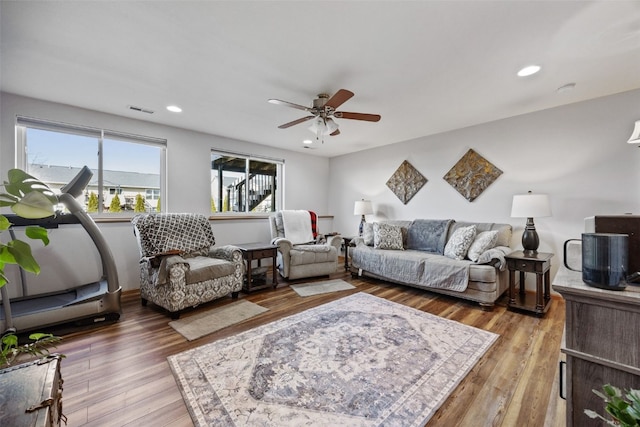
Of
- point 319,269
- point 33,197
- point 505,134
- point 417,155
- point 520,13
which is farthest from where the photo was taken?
point 417,155

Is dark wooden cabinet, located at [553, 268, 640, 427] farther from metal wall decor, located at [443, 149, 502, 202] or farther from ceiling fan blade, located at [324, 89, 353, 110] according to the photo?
metal wall decor, located at [443, 149, 502, 202]

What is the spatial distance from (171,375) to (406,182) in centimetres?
419

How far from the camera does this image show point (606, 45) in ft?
6.41

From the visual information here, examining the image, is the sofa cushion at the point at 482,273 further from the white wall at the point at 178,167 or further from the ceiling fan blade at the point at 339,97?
the white wall at the point at 178,167

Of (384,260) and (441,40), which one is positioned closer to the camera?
(441,40)

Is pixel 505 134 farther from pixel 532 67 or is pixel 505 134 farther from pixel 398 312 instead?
pixel 398 312

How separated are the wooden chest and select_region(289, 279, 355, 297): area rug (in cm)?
264

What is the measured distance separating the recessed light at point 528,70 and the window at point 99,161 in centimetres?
430

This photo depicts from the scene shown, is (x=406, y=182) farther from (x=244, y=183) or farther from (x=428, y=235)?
(x=244, y=183)

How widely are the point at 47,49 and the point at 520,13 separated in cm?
335

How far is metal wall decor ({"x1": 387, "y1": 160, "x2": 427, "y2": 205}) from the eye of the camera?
14.7ft

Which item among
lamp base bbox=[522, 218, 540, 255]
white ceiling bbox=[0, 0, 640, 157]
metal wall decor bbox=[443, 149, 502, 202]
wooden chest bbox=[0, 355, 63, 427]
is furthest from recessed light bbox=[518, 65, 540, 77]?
wooden chest bbox=[0, 355, 63, 427]

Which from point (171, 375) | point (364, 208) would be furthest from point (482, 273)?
point (171, 375)

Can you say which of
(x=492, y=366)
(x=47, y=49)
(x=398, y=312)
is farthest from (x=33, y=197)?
(x=398, y=312)
